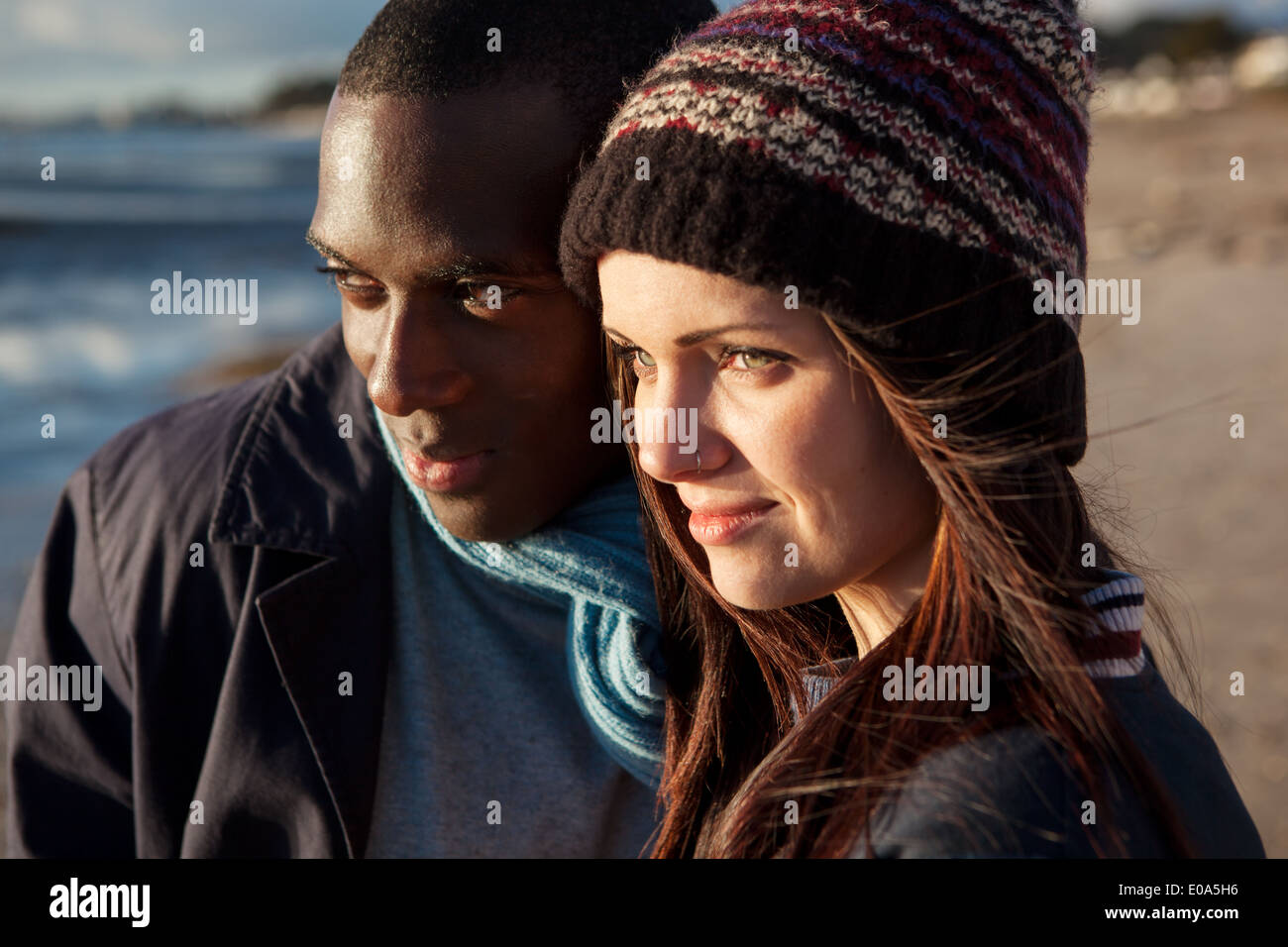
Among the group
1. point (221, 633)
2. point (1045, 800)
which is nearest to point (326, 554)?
point (221, 633)

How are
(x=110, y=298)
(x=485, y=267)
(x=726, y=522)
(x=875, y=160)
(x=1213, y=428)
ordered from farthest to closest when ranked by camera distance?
(x=110, y=298) < (x=1213, y=428) < (x=485, y=267) < (x=726, y=522) < (x=875, y=160)

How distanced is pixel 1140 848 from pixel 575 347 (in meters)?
1.29

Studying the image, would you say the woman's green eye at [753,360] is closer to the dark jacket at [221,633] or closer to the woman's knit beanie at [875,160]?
the woman's knit beanie at [875,160]

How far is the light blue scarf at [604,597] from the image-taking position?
2.38 metres

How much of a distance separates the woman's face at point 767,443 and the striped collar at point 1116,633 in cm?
28

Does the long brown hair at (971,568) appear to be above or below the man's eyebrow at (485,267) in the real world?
below

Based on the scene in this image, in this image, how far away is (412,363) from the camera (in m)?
2.22

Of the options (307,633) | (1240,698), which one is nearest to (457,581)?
(307,633)

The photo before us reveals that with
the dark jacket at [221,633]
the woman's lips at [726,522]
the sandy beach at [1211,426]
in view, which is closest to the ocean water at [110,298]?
the sandy beach at [1211,426]

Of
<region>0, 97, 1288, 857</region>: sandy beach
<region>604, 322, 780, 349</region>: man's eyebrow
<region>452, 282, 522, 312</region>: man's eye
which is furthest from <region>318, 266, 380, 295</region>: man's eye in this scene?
<region>0, 97, 1288, 857</region>: sandy beach

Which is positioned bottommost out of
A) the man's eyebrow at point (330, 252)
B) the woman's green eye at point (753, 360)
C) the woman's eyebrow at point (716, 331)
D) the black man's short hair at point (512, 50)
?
the woman's green eye at point (753, 360)

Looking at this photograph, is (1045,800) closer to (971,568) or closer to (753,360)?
(971,568)

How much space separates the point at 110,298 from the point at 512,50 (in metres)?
13.6

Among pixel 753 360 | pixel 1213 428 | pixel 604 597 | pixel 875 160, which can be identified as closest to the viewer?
pixel 875 160
